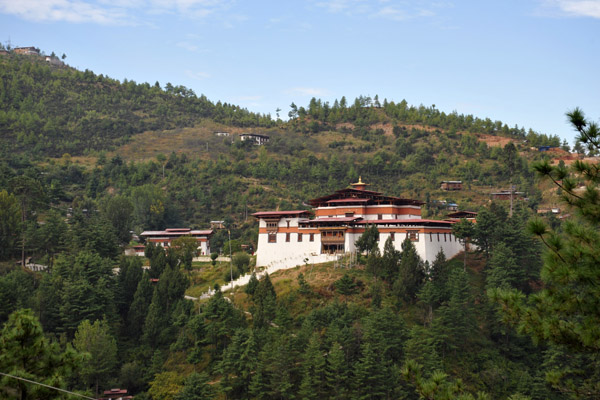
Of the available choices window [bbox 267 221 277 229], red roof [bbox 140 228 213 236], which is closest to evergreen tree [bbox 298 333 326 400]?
window [bbox 267 221 277 229]

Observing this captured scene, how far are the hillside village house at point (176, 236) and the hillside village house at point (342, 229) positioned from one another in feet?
52.2

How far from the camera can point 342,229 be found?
49.3m

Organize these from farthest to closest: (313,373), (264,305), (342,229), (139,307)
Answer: (342,229) → (139,307) → (264,305) → (313,373)

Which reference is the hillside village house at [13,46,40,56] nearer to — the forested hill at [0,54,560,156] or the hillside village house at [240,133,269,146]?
the forested hill at [0,54,560,156]

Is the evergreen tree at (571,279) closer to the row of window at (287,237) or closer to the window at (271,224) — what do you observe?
the row of window at (287,237)

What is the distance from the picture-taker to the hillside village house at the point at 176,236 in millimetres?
67125

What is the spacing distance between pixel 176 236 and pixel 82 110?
70.7 m

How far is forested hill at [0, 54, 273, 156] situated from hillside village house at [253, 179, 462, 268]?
66701 millimetres

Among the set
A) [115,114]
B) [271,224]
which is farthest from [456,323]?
[115,114]

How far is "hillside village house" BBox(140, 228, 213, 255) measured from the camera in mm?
67125

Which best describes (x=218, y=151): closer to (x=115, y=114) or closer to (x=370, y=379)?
(x=115, y=114)

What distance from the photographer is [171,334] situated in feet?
140

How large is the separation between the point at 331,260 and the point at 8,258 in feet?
93.1

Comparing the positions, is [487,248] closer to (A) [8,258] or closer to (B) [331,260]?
(B) [331,260]
